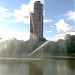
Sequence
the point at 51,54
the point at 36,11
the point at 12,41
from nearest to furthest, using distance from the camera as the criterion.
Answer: the point at 12,41, the point at 51,54, the point at 36,11

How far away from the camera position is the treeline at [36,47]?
49.0ft

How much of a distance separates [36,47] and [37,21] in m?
2.08

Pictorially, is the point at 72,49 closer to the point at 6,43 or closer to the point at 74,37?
the point at 74,37

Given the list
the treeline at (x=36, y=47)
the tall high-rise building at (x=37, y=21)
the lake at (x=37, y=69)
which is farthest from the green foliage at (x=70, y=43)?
the lake at (x=37, y=69)

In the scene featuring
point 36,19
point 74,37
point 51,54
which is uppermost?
point 36,19

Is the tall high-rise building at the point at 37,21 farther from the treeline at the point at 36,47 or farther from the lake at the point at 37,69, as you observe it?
the lake at the point at 37,69

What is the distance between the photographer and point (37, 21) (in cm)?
1738

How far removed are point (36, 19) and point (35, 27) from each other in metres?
0.79

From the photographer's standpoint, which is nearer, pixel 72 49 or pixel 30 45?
pixel 30 45

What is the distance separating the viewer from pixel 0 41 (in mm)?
15188

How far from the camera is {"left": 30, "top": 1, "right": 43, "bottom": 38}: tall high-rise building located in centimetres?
1670

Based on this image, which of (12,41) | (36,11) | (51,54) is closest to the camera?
(12,41)

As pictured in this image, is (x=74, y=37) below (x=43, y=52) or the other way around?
the other way around

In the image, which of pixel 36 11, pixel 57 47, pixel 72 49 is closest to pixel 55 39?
pixel 57 47
